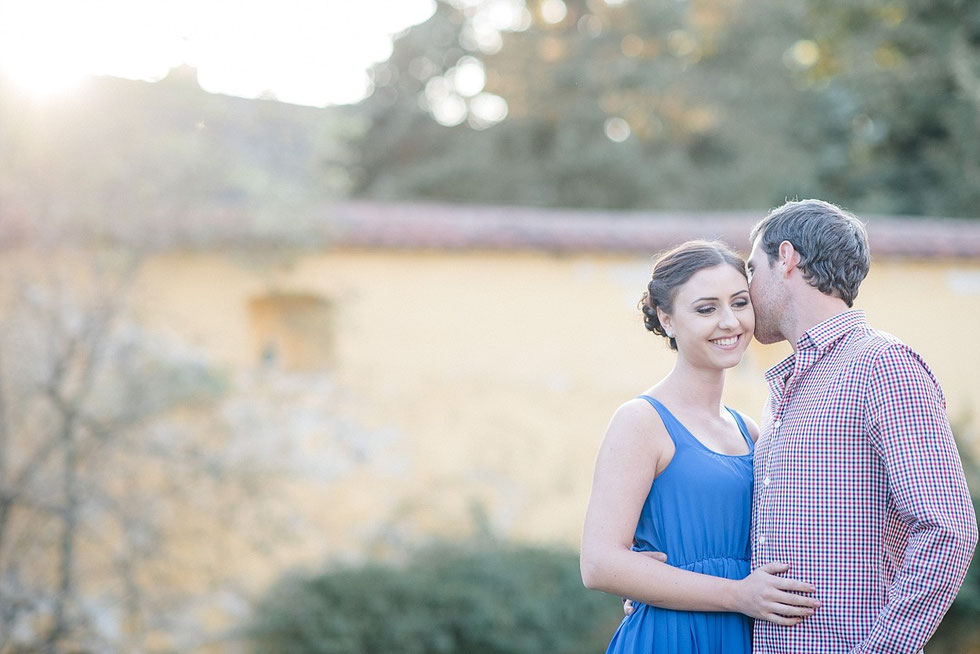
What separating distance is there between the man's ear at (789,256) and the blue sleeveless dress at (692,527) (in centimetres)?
46

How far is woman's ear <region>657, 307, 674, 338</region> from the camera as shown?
2.69 meters

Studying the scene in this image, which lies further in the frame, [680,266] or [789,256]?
[680,266]

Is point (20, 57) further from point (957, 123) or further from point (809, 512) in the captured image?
point (957, 123)

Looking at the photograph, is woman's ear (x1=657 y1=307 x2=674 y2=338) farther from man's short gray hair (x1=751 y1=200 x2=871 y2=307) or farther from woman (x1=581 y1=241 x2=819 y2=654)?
man's short gray hair (x1=751 y1=200 x2=871 y2=307)

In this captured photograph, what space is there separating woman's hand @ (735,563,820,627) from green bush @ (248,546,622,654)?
140 inches

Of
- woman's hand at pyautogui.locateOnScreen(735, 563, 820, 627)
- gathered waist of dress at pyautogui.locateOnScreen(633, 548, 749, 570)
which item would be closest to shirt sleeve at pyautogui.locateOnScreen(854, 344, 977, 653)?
woman's hand at pyautogui.locateOnScreen(735, 563, 820, 627)

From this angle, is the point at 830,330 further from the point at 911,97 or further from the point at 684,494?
the point at 911,97

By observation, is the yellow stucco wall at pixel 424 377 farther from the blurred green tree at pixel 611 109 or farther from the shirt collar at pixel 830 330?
the blurred green tree at pixel 611 109

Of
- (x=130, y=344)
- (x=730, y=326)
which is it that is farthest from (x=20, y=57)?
(x=730, y=326)

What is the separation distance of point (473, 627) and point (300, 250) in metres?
2.49

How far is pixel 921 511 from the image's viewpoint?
6.88 feet

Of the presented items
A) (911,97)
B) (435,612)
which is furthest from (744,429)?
(911,97)

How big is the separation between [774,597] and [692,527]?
0.30 metres

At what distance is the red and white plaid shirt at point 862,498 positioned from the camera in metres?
2.10
